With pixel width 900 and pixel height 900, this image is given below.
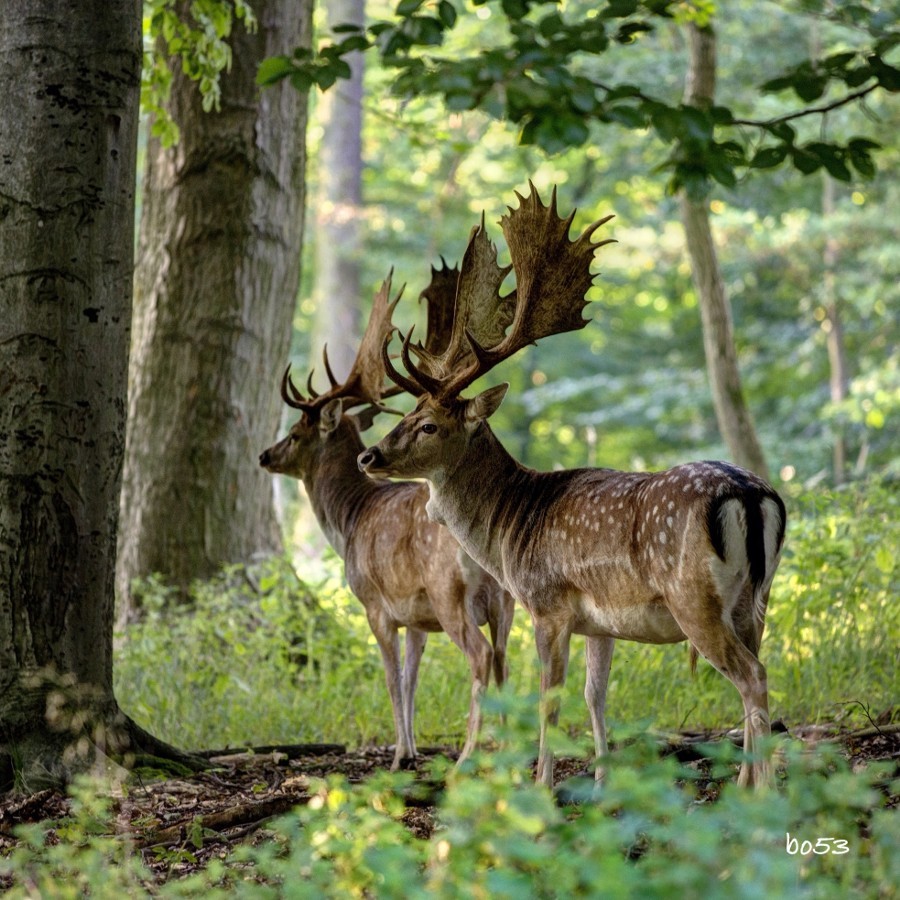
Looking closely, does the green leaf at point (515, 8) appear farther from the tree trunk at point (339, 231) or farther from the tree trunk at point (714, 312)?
the tree trunk at point (339, 231)

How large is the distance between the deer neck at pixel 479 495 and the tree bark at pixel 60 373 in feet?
4.62

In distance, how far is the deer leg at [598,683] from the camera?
18.1 ft

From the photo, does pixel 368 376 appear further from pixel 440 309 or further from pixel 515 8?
pixel 515 8

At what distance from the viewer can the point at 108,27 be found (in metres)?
5.60

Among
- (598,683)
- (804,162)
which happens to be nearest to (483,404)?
(598,683)

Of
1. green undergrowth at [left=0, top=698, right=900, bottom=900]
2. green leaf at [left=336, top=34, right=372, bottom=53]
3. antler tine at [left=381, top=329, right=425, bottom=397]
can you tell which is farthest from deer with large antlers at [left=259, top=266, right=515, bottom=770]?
green undergrowth at [left=0, top=698, right=900, bottom=900]

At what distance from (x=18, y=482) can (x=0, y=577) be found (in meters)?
0.39

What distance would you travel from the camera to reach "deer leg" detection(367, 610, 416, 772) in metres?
6.35

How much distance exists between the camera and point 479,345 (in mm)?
5742

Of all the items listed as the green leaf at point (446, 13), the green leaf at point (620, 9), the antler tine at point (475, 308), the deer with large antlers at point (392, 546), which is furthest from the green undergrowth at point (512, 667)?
the green leaf at point (446, 13)

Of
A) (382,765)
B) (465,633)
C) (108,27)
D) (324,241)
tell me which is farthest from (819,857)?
(324,241)

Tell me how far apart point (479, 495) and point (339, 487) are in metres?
1.63

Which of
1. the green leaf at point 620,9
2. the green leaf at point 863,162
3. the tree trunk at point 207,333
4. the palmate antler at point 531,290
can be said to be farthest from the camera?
the tree trunk at point 207,333

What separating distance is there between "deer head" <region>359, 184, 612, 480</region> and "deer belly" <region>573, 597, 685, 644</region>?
1.04m
